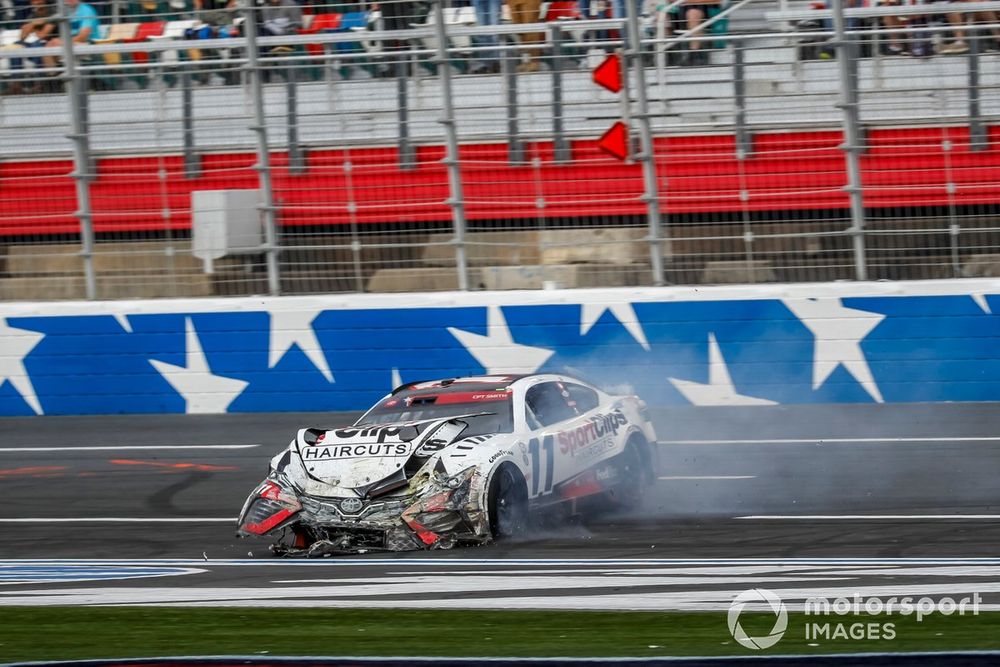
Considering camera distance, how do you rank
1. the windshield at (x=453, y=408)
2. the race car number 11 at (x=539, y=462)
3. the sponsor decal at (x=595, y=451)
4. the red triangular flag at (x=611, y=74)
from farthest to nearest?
the red triangular flag at (x=611, y=74)
the sponsor decal at (x=595, y=451)
the windshield at (x=453, y=408)
the race car number 11 at (x=539, y=462)

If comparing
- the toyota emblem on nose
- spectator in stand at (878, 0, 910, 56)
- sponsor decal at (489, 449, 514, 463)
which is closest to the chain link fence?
spectator in stand at (878, 0, 910, 56)

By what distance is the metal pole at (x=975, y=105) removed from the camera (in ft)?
48.1

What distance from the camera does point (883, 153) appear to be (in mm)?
Answer: 15055

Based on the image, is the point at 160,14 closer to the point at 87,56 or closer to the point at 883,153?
the point at 87,56

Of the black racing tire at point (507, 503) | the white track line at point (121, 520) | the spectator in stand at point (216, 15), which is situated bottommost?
the white track line at point (121, 520)

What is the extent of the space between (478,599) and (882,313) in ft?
27.1

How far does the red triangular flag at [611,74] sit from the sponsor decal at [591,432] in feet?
16.0

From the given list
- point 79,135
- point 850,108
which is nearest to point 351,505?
point 850,108

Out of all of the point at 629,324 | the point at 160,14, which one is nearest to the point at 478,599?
the point at 629,324

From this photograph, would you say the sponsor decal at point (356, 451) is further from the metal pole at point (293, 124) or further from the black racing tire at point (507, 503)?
the metal pole at point (293, 124)

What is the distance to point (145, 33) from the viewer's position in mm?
16797

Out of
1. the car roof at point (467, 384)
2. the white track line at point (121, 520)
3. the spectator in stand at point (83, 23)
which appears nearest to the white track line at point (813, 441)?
the car roof at point (467, 384)

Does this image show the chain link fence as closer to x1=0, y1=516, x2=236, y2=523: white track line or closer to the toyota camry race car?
the toyota camry race car

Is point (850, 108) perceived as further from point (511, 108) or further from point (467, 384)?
point (467, 384)
